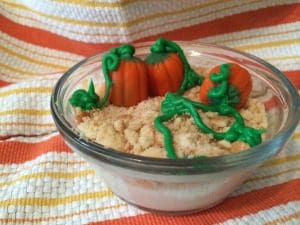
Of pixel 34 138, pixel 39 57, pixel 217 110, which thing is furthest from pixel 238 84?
pixel 39 57

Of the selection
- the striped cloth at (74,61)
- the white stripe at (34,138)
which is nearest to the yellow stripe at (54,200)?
the striped cloth at (74,61)

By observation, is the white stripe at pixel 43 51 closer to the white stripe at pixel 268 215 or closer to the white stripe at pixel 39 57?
the white stripe at pixel 39 57

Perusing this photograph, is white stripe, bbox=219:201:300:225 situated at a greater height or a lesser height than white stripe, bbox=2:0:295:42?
lesser

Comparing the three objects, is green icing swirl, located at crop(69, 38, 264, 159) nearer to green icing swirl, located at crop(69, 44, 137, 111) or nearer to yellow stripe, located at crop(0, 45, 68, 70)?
green icing swirl, located at crop(69, 44, 137, 111)

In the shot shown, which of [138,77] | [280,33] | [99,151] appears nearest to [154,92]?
[138,77]

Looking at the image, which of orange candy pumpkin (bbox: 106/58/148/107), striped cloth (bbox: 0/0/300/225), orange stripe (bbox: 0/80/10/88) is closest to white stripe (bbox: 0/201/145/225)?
striped cloth (bbox: 0/0/300/225)

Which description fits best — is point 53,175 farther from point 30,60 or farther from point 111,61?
point 30,60

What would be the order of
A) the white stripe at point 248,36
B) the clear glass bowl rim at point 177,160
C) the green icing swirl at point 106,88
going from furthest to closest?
the white stripe at point 248,36, the green icing swirl at point 106,88, the clear glass bowl rim at point 177,160
